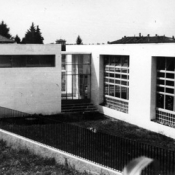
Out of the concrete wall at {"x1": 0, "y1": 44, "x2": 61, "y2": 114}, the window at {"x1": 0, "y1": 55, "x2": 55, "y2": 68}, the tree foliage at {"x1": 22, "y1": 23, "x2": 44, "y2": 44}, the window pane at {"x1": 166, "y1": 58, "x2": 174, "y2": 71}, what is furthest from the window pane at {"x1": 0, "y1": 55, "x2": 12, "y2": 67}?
the tree foliage at {"x1": 22, "y1": 23, "x2": 44, "y2": 44}

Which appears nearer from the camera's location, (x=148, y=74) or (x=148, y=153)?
A: (x=148, y=153)

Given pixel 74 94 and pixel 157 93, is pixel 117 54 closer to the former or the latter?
pixel 157 93

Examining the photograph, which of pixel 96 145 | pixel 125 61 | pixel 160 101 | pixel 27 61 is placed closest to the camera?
pixel 96 145

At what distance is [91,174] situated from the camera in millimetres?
11492

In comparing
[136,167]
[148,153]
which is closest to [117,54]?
[148,153]

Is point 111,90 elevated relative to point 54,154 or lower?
elevated

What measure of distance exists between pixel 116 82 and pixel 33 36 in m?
61.2

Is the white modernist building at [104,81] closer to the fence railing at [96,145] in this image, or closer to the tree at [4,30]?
the fence railing at [96,145]

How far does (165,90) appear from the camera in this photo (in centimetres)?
1841

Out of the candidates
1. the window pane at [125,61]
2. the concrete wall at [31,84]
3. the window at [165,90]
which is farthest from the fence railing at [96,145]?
the window pane at [125,61]

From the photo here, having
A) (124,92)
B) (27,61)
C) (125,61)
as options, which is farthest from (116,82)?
(27,61)

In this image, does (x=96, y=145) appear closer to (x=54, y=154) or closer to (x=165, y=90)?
(x=54, y=154)

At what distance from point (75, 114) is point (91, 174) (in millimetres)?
12657

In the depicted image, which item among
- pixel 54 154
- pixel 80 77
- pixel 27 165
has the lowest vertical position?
pixel 27 165
